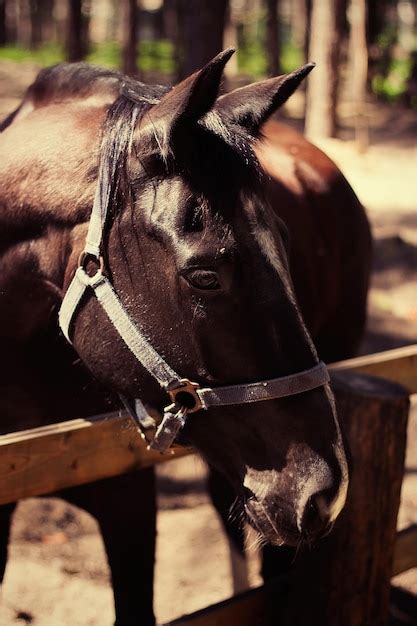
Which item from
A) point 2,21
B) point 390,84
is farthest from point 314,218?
point 2,21

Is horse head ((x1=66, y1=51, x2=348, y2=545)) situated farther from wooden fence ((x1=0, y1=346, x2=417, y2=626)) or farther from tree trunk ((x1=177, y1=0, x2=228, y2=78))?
tree trunk ((x1=177, y1=0, x2=228, y2=78))

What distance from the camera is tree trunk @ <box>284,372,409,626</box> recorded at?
2.56 meters

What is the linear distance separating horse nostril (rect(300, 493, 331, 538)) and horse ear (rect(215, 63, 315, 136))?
96cm

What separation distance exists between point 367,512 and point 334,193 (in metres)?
2.17

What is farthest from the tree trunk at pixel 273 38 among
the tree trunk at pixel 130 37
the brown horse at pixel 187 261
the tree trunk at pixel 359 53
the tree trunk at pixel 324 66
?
the brown horse at pixel 187 261

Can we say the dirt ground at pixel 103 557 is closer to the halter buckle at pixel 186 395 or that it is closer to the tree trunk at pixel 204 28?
the halter buckle at pixel 186 395

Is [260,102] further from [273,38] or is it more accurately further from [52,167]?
[273,38]

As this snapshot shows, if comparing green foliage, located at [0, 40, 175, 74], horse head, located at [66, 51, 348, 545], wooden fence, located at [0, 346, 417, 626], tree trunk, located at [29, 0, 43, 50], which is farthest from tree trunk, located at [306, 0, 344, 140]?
tree trunk, located at [29, 0, 43, 50]

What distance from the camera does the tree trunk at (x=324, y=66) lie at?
37.7 feet

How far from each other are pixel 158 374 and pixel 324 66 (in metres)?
10.5

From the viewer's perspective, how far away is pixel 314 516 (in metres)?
1.98

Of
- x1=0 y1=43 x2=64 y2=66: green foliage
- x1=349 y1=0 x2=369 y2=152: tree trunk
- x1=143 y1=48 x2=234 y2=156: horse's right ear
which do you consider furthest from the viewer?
x1=0 y1=43 x2=64 y2=66: green foliage

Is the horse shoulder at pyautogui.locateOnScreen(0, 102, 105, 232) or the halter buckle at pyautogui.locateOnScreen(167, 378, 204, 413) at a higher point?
the horse shoulder at pyautogui.locateOnScreen(0, 102, 105, 232)

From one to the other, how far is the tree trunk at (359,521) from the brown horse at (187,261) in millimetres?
528
